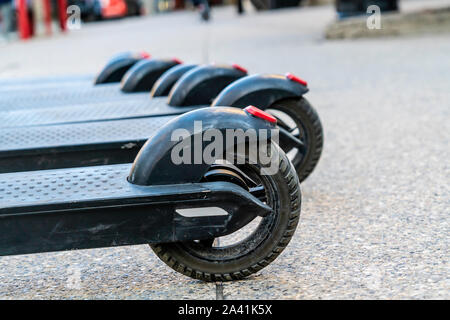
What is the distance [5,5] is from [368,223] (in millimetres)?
16178

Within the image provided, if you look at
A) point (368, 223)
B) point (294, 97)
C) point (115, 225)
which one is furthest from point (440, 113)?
point (115, 225)

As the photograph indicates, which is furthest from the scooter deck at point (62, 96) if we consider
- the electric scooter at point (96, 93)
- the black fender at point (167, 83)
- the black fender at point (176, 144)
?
the black fender at point (176, 144)

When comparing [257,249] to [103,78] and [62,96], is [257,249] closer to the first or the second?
[62,96]

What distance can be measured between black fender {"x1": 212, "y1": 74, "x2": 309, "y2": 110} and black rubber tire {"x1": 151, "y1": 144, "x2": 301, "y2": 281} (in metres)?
1.03

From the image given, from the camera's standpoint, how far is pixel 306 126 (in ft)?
12.3

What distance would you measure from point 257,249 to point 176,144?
447 mm

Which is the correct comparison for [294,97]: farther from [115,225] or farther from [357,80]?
[357,80]

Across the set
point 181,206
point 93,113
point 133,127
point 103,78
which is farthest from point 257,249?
point 103,78

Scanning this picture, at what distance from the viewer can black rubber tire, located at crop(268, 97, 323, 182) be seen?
12.2 feet

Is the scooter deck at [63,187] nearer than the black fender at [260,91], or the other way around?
the scooter deck at [63,187]

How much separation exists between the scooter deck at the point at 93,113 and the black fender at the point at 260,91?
20.2 inches

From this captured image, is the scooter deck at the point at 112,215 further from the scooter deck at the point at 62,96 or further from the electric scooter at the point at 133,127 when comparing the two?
the scooter deck at the point at 62,96

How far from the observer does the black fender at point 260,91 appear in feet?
11.7

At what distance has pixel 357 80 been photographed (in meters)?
7.85
